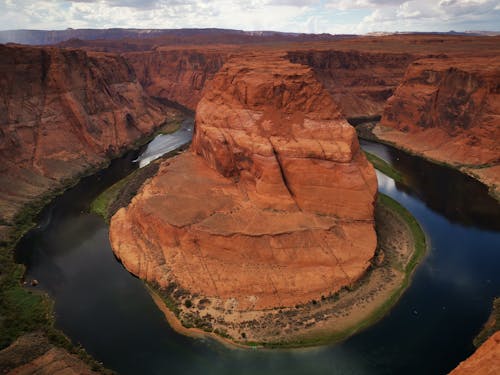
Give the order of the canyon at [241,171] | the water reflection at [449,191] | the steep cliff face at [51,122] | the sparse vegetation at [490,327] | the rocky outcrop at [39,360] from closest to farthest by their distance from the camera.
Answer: the rocky outcrop at [39,360]
the sparse vegetation at [490,327]
the canyon at [241,171]
the water reflection at [449,191]
the steep cliff face at [51,122]

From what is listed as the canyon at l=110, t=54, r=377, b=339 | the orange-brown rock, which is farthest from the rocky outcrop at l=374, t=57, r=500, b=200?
the orange-brown rock

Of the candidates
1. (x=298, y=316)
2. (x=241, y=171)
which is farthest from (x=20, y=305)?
(x=241, y=171)

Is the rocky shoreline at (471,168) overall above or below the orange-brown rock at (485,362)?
below

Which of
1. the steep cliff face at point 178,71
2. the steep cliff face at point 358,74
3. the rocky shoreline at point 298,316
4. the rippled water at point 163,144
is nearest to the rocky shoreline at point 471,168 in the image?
the steep cliff face at point 358,74

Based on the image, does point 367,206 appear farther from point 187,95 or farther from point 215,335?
point 187,95

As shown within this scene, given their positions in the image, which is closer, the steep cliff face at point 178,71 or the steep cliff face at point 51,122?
the steep cliff face at point 51,122

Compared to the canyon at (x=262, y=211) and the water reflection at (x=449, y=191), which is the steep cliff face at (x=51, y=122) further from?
the water reflection at (x=449, y=191)

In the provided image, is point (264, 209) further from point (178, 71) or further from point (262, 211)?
point (178, 71)
